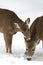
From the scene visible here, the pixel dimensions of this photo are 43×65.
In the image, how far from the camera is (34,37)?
1223cm

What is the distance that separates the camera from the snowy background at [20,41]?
11.8 metres

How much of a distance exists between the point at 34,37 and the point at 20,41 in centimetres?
234

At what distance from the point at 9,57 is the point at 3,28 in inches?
47.7

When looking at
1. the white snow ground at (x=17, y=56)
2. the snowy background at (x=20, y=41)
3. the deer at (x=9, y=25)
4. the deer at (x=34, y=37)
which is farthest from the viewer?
the deer at (x=9, y=25)

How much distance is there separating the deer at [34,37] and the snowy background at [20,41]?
0.23 m

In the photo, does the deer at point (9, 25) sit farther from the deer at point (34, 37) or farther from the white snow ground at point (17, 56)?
the deer at point (34, 37)

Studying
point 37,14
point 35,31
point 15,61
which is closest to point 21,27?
point 35,31

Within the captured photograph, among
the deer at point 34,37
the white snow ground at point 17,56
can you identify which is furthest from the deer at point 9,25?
the deer at point 34,37

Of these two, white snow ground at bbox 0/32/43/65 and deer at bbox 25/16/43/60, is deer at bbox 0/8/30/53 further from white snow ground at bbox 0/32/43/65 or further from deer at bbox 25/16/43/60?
deer at bbox 25/16/43/60

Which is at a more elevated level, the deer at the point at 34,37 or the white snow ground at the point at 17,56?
the deer at the point at 34,37

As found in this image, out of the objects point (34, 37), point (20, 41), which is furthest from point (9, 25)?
point (20, 41)

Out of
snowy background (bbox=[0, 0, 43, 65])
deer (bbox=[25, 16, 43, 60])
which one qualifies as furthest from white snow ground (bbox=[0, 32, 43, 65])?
deer (bbox=[25, 16, 43, 60])

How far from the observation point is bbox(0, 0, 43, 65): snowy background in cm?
1178

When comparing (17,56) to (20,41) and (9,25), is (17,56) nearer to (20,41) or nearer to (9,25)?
(9,25)
